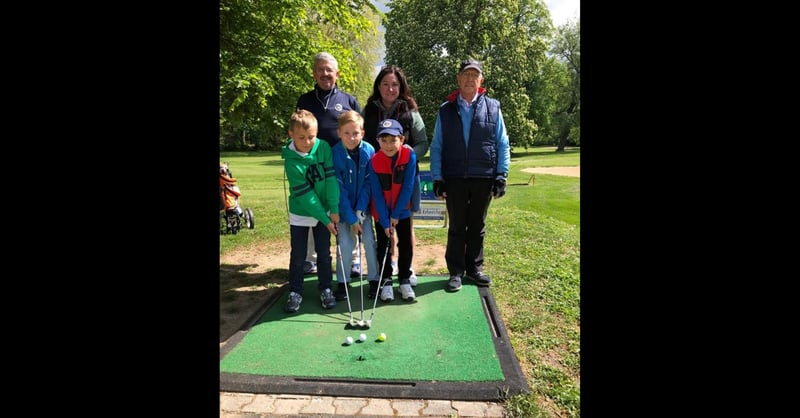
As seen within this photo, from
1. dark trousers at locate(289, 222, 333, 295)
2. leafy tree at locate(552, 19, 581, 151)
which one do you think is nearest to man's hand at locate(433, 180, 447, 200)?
dark trousers at locate(289, 222, 333, 295)

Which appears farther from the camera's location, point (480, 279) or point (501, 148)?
point (480, 279)

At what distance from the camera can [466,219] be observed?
4.89m

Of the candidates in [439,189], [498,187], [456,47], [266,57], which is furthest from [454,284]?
[456,47]

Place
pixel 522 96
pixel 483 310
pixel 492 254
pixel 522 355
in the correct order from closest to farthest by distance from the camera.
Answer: pixel 522 355 < pixel 483 310 < pixel 492 254 < pixel 522 96

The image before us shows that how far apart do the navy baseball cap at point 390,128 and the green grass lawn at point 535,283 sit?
1.96 meters

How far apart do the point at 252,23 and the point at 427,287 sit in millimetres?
3860

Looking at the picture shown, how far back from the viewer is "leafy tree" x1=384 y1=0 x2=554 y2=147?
24469 millimetres

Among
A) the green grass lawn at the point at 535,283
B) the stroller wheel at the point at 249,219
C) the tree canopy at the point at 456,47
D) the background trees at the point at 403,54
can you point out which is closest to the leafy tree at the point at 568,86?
the background trees at the point at 403,54

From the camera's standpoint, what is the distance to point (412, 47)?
984 inches

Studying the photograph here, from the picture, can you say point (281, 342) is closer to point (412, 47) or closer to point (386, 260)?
point (386, 260)

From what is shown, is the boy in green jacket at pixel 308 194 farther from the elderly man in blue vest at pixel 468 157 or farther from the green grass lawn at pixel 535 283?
the green grass lawn at pixel 535 283

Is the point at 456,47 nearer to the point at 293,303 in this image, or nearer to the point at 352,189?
the point at 352,189

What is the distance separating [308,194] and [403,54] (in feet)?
76.0
